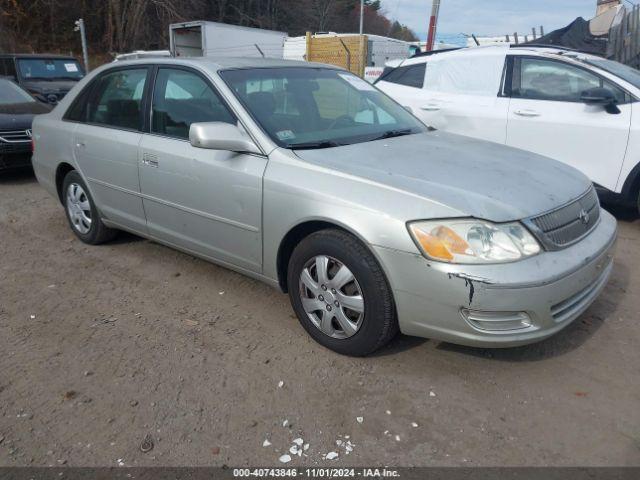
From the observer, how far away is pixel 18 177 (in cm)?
790

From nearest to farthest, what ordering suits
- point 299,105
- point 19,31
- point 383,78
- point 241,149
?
point 241,149 < point 299,105 < point 383,78 < point 19,31

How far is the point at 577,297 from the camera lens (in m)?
2.81

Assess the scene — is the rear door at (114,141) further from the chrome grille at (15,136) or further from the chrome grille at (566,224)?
the chrome grille at (15,136)

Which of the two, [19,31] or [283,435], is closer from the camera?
[283,435]

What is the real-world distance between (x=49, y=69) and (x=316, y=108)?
11.8 metres

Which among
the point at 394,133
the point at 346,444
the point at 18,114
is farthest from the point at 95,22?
the point at 346,444

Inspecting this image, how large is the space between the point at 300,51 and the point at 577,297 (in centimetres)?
2095

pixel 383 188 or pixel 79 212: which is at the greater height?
pixel 383 188

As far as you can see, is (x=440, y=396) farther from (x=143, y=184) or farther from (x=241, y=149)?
(x=143, y=184)

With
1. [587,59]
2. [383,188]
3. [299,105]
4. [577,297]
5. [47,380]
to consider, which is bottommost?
[47,380]

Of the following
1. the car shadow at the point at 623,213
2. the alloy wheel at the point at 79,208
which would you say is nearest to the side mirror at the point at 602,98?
the car shadow at the point at 623,213

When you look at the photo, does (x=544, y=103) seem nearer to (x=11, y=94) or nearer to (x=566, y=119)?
(x=566, y=119)

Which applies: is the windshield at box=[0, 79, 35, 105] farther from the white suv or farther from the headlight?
the headlight

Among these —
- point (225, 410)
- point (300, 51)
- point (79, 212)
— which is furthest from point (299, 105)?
point (300, 51)
